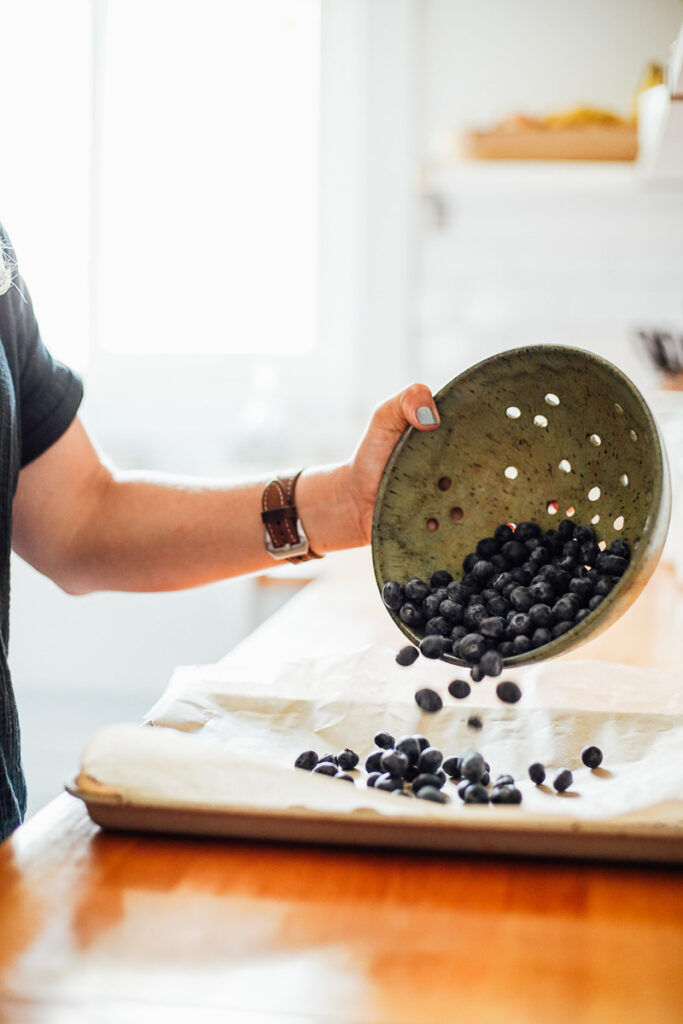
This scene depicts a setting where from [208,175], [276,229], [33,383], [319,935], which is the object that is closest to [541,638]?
[319,935]

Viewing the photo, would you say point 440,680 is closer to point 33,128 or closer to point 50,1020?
point 50,1020

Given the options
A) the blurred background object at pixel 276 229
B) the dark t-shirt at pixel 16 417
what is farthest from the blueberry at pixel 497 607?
the blurred background object at pixel 276 229

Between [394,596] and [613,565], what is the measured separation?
0.71 ft

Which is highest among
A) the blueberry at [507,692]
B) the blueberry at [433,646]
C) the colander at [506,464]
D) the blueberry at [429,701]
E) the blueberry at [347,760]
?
the colander at [506,464]

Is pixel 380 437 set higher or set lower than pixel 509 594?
higher

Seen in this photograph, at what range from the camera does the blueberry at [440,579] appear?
992mm

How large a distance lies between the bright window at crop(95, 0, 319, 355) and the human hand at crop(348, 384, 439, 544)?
2.09 m

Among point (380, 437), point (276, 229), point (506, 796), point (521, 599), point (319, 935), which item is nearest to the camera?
point (319, 935)

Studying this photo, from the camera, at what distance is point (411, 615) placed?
3.08 feet

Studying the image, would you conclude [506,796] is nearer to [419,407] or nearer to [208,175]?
[419,407]

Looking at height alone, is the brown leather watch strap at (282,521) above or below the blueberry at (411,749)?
above

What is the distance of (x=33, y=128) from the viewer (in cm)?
319

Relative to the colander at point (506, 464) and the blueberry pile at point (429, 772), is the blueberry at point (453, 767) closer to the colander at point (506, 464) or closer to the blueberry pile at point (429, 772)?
the blueberry pile at point (429, 772)

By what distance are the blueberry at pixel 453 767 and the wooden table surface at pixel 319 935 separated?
0.13m
